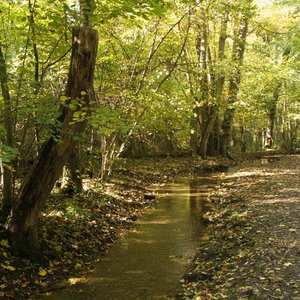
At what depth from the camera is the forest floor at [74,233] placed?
19.7ft

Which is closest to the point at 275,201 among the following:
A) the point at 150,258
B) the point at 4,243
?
the point at 150,258

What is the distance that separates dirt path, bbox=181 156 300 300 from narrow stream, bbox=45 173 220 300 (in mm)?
352

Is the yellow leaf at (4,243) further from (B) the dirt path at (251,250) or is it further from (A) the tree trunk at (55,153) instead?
(B) the dirt path at (251,250)

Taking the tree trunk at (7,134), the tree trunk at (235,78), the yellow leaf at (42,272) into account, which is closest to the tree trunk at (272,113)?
the tree trunk at (235,78)

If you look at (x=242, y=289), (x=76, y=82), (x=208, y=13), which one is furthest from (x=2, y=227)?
(x=208, y=13)

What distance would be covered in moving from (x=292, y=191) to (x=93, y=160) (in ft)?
22.2

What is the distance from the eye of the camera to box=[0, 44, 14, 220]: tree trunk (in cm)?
575

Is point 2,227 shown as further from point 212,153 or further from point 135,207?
point 212,153

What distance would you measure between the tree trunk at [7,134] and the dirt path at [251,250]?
3.47m

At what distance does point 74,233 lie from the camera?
8039mm

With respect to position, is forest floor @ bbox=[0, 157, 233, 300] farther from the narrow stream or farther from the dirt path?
the dirt path

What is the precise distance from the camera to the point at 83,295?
5895 mm

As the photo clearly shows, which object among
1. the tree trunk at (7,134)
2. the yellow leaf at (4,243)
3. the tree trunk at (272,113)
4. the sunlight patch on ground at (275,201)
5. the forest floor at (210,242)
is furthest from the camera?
the tree trunk at (272,113)

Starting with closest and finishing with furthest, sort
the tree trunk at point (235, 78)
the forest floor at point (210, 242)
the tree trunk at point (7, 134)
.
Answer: the forest floor at point (210, 242) → the tree trunk at point (7, 134) → the tree trunk at point (235, 78)
